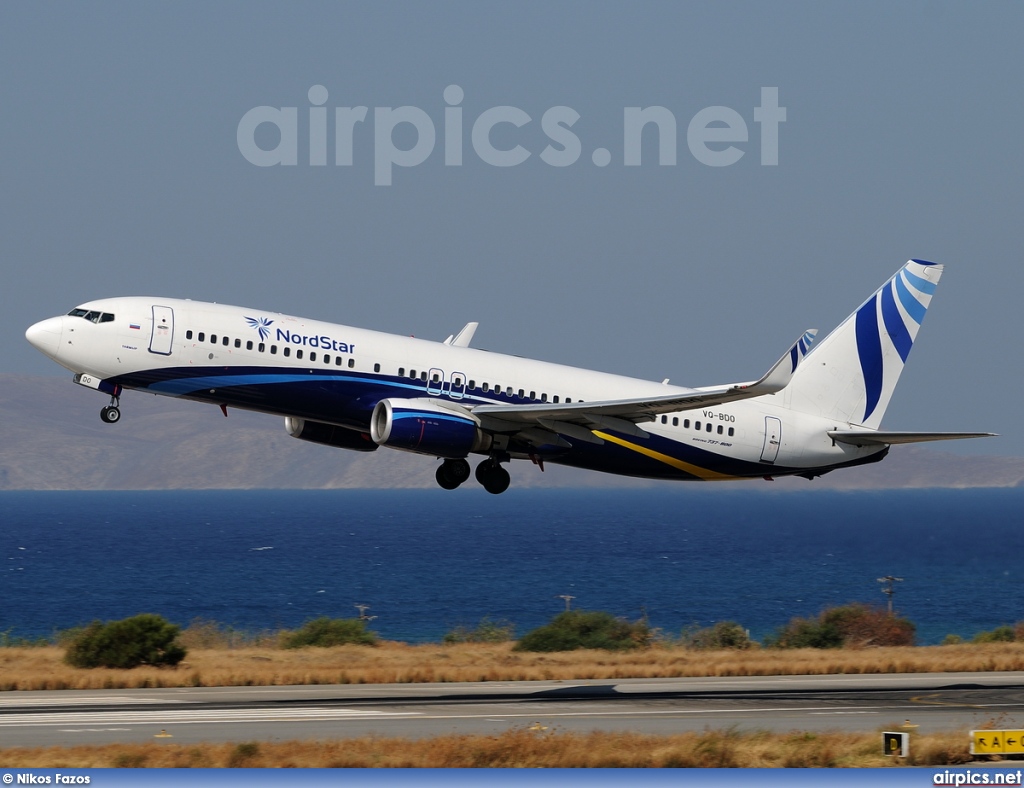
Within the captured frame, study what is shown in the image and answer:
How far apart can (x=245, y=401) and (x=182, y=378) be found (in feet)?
6.34

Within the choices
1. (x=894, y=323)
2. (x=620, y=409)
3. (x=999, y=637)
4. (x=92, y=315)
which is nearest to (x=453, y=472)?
(x=620, y=409)

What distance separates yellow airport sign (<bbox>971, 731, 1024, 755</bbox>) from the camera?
95.2 feet

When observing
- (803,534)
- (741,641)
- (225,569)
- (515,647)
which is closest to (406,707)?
(515,647)

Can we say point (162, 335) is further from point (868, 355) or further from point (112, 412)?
point (868, 355)

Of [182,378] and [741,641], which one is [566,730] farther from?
[741,641]

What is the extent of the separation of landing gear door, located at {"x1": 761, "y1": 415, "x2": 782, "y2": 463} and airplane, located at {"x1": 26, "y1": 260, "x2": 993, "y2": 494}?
5 centimetres

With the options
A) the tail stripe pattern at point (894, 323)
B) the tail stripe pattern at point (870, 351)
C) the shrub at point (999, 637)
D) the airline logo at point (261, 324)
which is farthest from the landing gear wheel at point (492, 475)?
the shrub at point (999, 637)

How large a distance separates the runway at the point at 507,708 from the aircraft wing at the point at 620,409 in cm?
856

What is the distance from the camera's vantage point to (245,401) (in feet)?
131

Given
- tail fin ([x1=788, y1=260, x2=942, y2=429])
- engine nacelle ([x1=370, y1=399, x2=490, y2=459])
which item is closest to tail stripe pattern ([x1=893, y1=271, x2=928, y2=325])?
tail fin ([x1=788, y1=260, x2=942, y2=429])

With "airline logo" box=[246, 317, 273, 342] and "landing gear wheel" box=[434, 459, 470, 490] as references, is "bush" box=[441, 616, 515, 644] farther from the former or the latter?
"airline logo" box=[246, 317, 273, 342]

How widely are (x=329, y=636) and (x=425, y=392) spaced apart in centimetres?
3707

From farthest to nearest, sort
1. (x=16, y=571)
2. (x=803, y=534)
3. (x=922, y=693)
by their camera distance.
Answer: (x=16, y=571), (x=803, y=534), (x=922, y=693)

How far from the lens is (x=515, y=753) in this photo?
30.5 meters
